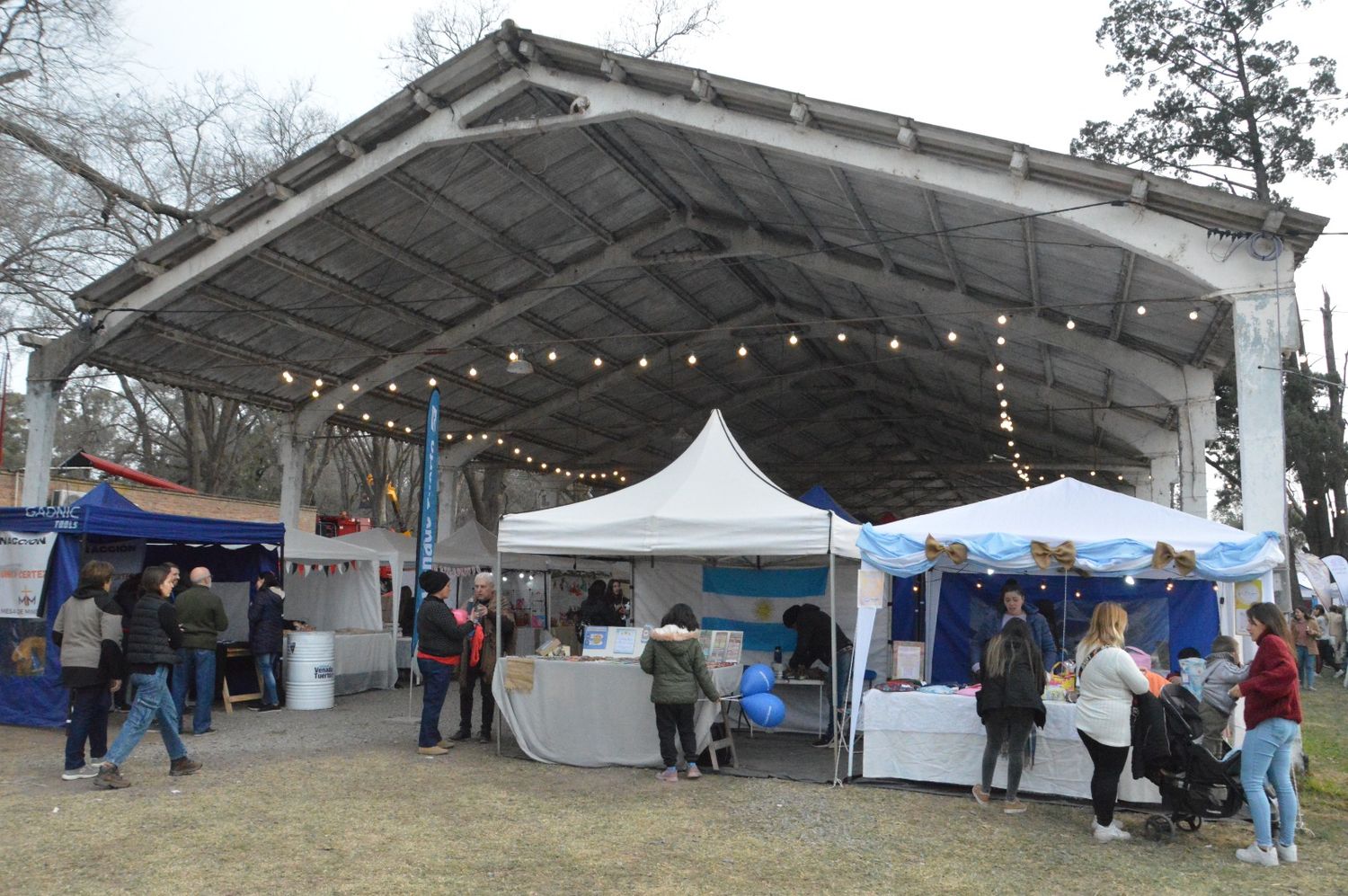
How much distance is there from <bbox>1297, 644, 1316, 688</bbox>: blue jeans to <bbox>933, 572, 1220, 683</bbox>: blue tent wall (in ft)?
20.3

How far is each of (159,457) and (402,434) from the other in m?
12.0

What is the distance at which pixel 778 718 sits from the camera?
7.25 meters

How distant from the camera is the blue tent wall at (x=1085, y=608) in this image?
8562mm

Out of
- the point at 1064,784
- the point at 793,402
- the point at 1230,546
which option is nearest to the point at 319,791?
the point at 1064,784

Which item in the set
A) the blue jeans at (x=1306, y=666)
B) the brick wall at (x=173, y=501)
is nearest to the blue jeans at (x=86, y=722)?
the brick wall at (x=173, y=501)

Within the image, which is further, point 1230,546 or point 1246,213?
point 1246,213

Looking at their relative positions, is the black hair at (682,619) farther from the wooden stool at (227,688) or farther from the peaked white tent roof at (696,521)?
the wooden stool at (227,688)

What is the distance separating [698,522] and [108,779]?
400 centimetres

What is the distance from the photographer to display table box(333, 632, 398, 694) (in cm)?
1129

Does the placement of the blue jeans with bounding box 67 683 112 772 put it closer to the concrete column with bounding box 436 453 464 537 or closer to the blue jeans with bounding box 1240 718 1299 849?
the blue jeans with bounding box 1240 718 1299 849

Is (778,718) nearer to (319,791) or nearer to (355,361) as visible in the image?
(319,791)

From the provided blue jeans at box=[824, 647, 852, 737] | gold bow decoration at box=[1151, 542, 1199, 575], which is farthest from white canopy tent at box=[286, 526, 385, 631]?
gold bow decoration at box=[1151, 542, 1199, 575]

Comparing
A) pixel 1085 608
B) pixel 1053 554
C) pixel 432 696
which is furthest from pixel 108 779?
pixel 1085 608

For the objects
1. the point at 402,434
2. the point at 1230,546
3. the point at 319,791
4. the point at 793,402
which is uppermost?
the point at 793,402
